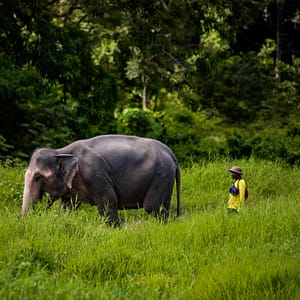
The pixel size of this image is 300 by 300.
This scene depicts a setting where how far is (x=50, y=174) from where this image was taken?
896 centimetres

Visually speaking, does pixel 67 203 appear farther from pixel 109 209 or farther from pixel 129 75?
pixel 129 75

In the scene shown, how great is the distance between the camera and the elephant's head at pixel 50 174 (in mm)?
8945

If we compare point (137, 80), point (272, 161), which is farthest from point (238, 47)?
point (272, 161)

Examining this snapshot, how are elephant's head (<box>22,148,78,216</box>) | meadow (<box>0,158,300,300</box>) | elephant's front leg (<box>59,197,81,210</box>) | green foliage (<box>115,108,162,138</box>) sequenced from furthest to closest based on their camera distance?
green foliage (<box>115,108,162,138</box>) < elephant's front leg (<box>59,197,81,210</box>) < elephant's head (<box>22,148,78,216</box>) < meadow (<box>0,158,300,300</box>)

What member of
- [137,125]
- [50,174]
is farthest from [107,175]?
[137,125]

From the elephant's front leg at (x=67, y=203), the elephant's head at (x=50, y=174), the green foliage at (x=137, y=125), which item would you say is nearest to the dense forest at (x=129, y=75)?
the green foliage at (x=137, y=125)

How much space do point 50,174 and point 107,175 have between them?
2.36 feet

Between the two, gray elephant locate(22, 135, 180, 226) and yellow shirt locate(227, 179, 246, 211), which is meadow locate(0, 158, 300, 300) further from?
yellow shirt locate(227, 179, 246, 211)

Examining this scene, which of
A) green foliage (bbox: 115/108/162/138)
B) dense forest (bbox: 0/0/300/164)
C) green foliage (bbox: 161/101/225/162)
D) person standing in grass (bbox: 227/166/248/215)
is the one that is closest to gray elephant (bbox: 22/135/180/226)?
person standing in grass (bbox: 227/166/248/215)

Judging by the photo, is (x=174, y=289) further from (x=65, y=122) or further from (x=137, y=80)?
(x=137, y=80)

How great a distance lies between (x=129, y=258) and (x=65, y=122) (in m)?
9.50

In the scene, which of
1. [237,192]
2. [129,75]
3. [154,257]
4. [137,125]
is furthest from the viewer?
[129,75]

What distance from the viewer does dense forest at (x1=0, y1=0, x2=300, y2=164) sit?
14.8 meters

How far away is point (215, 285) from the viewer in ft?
19.5
